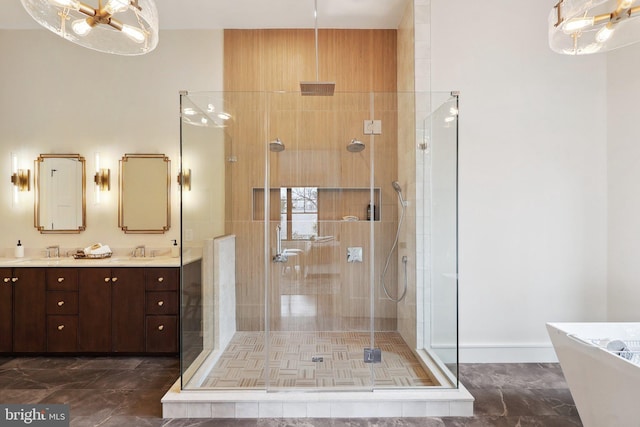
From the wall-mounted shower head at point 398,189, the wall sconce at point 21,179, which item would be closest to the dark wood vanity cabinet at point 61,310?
the wall sconce at point 21,179

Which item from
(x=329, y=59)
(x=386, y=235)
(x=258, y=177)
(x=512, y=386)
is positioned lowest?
(x=512, y=386)

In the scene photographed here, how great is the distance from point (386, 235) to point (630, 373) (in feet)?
4.95

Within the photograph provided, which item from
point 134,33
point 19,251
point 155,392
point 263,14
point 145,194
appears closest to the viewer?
point 134,33

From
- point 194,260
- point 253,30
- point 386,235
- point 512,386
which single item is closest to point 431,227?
point 386,235

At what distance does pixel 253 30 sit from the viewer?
3.84 metres

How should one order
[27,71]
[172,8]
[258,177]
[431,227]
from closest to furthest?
[258,177] → [431,227] → [172,8] → [27,71]

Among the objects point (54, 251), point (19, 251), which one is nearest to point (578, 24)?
point (54, 251)

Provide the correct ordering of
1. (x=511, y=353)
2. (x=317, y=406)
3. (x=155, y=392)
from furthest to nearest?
(x=511, y=353) → (x=155, y=392) → (x=317, y=406)

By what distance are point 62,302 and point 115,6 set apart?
114 inches

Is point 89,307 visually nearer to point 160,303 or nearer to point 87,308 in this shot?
point 87,308

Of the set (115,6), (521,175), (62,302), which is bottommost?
(62,302)

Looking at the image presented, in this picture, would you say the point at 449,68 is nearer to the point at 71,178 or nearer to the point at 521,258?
the point at 521,258

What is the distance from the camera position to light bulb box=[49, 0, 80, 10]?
149 centimetres

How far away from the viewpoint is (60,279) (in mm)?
3260
